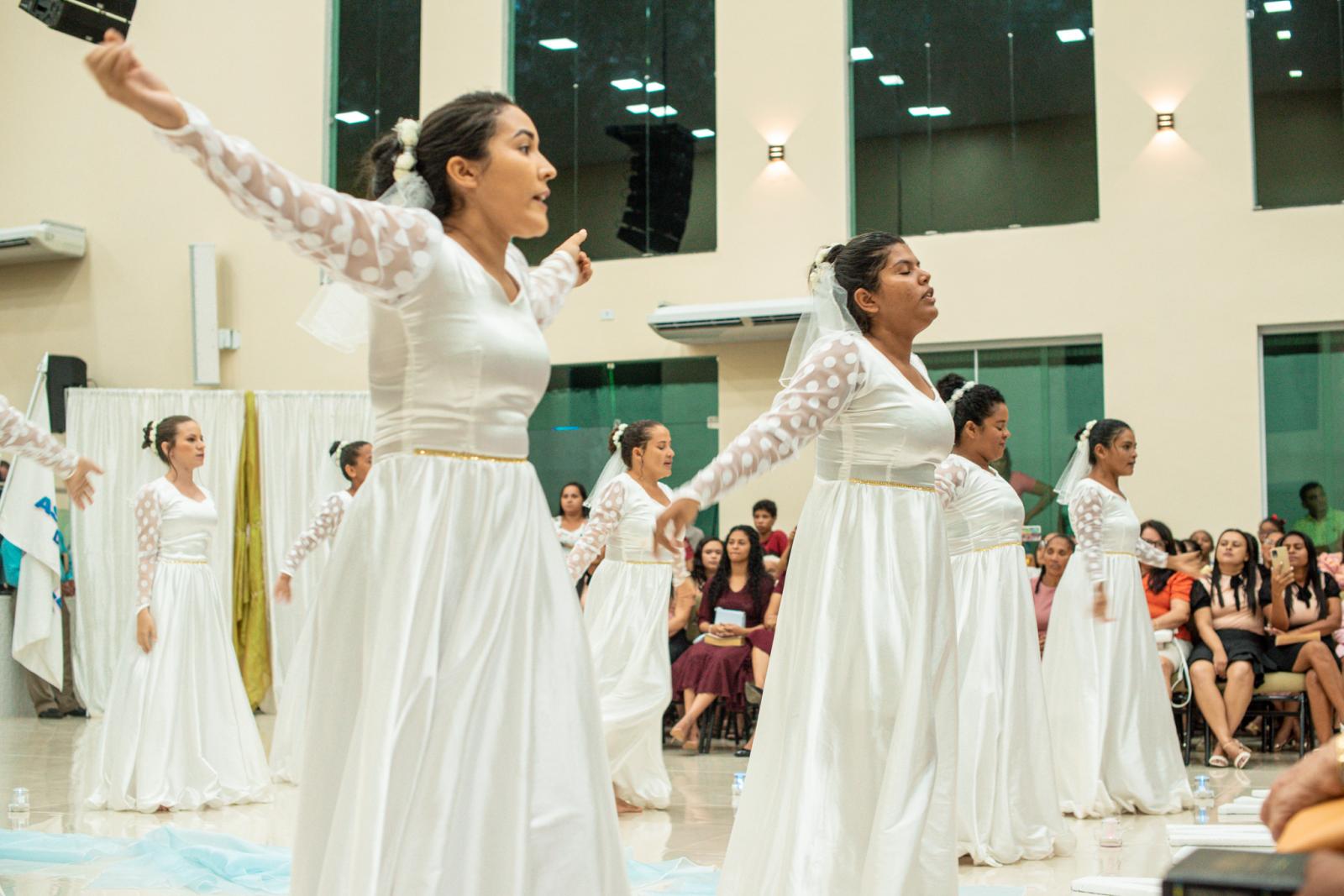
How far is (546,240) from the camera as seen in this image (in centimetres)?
1468

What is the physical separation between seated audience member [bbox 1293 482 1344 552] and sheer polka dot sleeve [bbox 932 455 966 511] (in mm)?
6036

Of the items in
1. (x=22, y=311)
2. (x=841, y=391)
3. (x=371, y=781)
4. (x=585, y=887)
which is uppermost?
(x=22, y=311)

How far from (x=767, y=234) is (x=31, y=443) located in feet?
30.4

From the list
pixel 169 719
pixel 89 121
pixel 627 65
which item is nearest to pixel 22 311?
pixel 89 121

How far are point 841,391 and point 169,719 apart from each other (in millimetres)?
5051

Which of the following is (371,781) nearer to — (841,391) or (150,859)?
(841,391)

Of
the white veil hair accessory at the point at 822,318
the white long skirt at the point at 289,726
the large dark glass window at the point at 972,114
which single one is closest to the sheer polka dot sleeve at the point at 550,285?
the white veil hair accessory at the point at 822,318

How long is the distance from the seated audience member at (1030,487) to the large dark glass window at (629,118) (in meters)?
3.45

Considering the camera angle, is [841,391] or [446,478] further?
[841,391]

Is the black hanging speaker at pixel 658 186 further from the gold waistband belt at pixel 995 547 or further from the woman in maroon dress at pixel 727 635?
the gold waistband belt at pixel 995 547

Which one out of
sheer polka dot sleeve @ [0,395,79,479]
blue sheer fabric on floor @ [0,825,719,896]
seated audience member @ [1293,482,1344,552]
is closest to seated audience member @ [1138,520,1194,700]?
seated audience member @ [1293,482,1344,552]

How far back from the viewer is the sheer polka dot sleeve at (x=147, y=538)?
25.0 feet

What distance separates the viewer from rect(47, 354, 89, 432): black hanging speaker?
48.5 feet

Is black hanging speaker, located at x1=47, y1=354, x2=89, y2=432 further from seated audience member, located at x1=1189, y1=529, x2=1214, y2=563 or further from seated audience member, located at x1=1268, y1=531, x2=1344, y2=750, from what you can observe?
seated audience member, located at x1=1268, y1=531, x2=1344, y2=750
